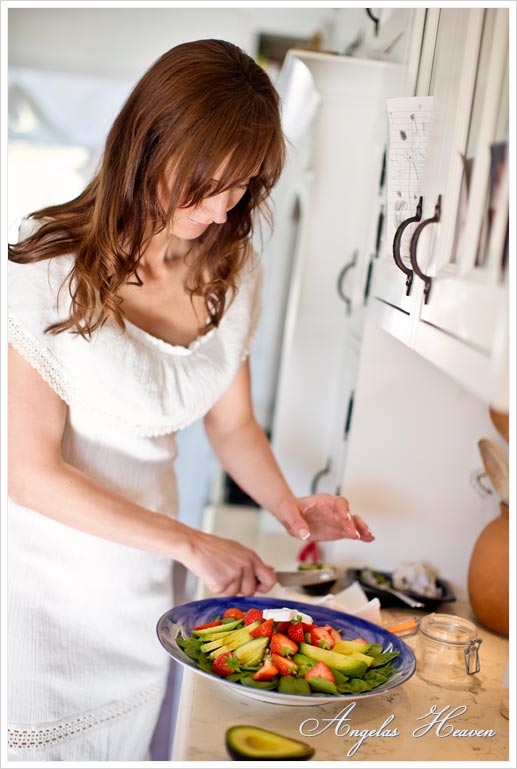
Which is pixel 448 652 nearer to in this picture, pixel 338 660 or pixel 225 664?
pixel 338 660

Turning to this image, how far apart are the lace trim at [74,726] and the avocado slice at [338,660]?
37 cm

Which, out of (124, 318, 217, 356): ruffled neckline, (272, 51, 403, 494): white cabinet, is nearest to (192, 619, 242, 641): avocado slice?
(124, 318, 217, 356): ruffled neckline

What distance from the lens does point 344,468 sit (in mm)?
1633

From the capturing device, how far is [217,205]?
107 cm

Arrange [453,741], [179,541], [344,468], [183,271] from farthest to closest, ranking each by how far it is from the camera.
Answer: [344,468] < [183,271] < [179,541] < [453,741]

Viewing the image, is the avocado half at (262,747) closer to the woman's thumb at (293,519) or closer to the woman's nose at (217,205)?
the woman's thumb at (293,519)

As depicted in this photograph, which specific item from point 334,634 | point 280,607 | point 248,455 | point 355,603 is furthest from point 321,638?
point 248,455

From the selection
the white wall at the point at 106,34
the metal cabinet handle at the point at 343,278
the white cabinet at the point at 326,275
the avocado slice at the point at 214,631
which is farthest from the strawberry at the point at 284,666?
the white wall at the point at 106,34

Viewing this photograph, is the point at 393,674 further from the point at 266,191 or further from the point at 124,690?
the point at 266,191

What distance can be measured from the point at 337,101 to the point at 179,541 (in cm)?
122

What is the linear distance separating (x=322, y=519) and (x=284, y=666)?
355 millimetres

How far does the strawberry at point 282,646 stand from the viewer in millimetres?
1008

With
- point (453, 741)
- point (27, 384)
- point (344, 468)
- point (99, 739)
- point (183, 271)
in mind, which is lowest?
point (99, 739)

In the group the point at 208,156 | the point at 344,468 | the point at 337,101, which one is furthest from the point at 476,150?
the point at 337,101
